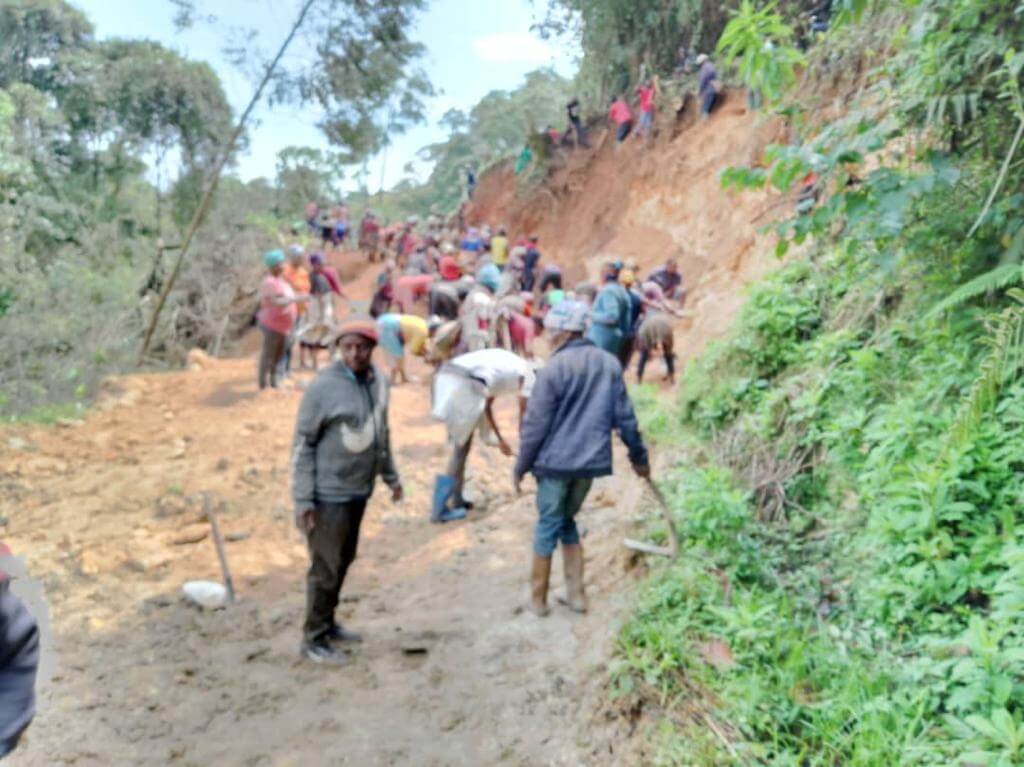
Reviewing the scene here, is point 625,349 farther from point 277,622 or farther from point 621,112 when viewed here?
point 621,112

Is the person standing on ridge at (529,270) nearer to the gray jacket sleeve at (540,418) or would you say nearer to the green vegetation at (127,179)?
the green vegetation at (127,179)

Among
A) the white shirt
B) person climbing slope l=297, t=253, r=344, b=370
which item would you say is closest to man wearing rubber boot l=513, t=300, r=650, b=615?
the white shirt

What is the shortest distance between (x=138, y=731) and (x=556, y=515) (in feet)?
7.44

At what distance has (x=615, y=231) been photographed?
59.1ft

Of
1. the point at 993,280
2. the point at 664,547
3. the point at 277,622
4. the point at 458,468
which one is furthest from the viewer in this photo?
the point at 458,468

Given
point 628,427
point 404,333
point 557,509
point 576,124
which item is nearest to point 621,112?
point 576,124

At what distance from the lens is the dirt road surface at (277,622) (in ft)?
11.0

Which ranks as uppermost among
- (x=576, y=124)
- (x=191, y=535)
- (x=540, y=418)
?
(x=576, y=124)

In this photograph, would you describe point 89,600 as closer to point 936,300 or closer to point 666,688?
point 666,688

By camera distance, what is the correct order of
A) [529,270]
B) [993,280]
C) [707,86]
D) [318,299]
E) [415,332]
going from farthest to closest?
[707,86]
[529,270]
[318,299]
[415,332]
[993,280]

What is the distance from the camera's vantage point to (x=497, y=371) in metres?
4.86

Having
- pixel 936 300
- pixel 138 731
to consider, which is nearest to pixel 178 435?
pixel 138 731

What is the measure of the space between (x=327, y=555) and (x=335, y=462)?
1.67 ft

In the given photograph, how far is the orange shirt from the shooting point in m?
9.19
